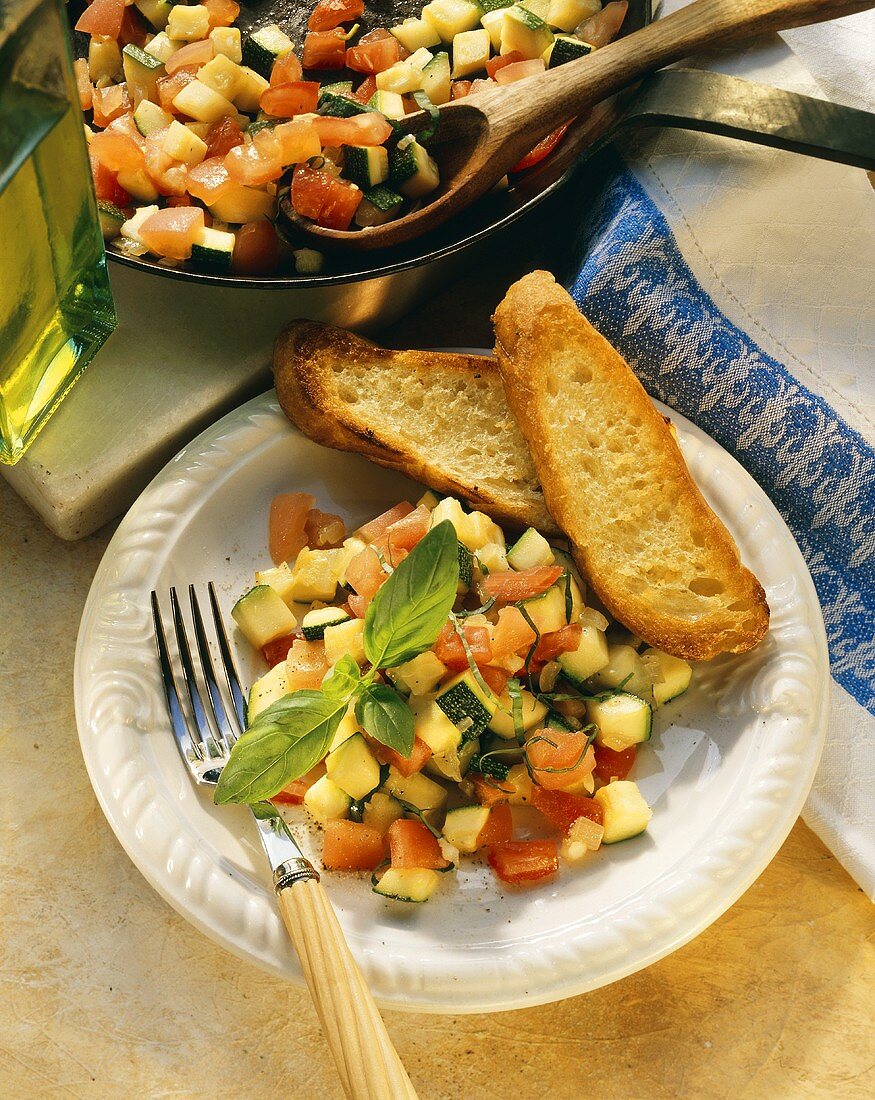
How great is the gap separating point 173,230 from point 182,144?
0.75 feet

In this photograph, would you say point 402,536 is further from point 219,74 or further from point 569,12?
point 569,12

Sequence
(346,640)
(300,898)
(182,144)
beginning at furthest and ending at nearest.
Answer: (182,144)
(346,640)
(300,898)

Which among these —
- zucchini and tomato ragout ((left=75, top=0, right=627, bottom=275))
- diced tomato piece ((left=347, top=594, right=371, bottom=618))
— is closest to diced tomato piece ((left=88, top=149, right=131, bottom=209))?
zucchini and tomato ragout ((left=75, top=0, right=627, bottom=275))

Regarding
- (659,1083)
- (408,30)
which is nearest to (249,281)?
(408,30)

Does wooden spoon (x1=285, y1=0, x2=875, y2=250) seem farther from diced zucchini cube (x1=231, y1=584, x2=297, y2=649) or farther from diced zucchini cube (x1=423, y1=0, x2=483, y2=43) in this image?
diced zucchini cube (x1=231, y1=584, x2=297, y2=649)

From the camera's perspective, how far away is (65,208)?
1.94m

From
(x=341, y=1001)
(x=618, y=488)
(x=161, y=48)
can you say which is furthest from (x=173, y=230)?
(x=341, y=1001)

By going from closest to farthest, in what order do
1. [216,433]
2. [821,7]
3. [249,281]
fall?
[249,281]
[216,433]
[821,7]

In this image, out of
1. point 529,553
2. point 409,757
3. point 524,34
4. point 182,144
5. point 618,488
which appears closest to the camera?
point 409,757

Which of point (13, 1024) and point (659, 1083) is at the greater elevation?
point (659, 1083)

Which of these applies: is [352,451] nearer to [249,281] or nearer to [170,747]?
[249,281]

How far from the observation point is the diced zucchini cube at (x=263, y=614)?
207 cm

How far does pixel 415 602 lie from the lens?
1722 millimetres

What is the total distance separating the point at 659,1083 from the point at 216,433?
150 cm
